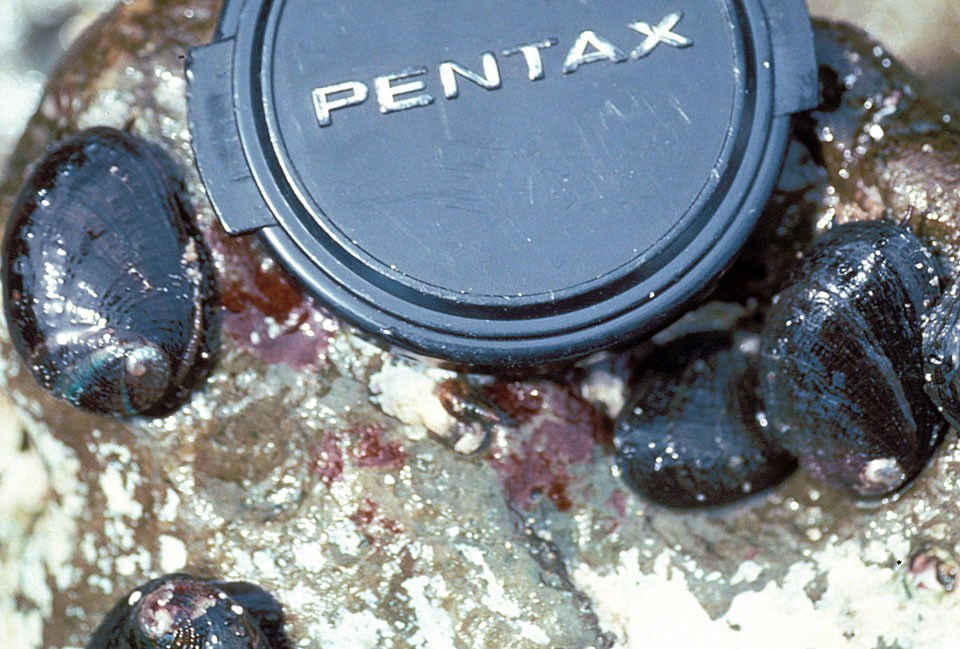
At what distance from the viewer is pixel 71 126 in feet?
7.97

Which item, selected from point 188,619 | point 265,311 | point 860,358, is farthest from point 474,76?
point 188,619

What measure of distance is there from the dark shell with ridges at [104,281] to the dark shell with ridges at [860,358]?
4.76 feet

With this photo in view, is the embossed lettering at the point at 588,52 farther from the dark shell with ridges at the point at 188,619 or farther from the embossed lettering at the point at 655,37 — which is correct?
the dark shell with ridges at the point at 188,619

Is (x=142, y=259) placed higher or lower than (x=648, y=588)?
higher

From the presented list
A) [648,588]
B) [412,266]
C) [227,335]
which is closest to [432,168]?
[412,266]

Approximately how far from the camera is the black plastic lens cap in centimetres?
205

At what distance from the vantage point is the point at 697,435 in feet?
7.39

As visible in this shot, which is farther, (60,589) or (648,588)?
(60,589)

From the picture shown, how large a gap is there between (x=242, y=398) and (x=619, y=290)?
0.98m

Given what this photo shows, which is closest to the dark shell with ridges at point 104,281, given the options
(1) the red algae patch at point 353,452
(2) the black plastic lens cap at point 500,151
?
(2) the black plastic lens cap at point 500,151

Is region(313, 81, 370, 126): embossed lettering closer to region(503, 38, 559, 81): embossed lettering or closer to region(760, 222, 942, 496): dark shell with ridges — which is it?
region(503, 38, 559, 81): embossed lettering

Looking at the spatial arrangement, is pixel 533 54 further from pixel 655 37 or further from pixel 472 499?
pixel 472 499

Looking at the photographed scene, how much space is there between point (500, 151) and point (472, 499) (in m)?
0.84

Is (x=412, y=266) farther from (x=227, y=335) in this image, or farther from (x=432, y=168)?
(x=227, y=335)
